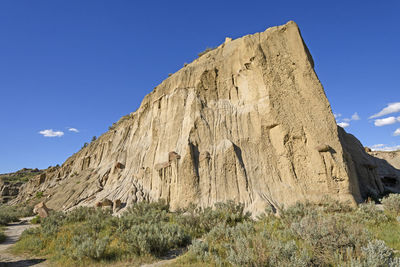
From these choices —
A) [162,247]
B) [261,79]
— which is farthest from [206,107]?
[162,247]

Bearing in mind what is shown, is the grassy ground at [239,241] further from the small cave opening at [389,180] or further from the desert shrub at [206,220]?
the small cave opening at [389,180]

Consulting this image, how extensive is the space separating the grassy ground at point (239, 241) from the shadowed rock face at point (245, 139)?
9.47 feet

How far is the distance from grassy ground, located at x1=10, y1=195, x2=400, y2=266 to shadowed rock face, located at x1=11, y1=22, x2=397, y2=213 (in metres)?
2.89

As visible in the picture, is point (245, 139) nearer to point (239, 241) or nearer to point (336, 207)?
point (336, 207)

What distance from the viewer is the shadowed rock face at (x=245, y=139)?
44.7 ft

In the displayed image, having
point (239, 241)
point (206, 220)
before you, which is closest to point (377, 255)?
point (239, 241)

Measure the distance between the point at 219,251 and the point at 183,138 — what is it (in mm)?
A: 11367

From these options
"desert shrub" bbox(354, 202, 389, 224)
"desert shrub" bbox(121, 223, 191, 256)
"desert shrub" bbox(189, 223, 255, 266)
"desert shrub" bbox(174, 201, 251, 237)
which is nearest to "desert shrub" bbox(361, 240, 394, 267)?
"desert shrub" bbox(189, 223, 255, 266)

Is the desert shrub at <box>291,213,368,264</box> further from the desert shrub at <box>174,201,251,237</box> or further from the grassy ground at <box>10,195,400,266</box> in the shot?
the desert shrub at <box>174,201,251,237</box>

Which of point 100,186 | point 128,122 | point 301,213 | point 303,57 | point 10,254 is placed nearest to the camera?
point 10,254

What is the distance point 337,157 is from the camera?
13.3m

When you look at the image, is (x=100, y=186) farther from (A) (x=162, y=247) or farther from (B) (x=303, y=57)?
(B) (x=303, y=57)

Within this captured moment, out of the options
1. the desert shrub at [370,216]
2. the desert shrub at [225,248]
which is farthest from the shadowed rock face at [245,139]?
the desert shrub at [225,248]

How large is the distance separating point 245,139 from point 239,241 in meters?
10.8
